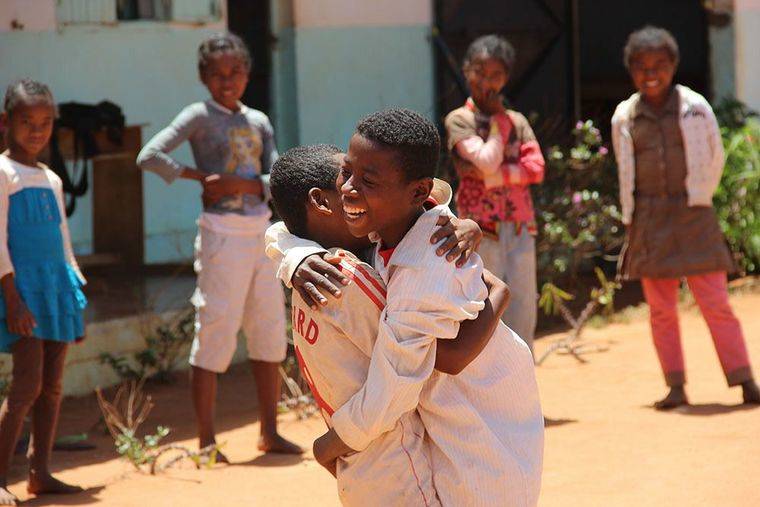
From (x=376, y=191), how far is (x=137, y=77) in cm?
642

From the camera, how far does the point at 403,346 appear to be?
239 cm

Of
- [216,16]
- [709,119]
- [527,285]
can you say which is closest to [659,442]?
[527,285]

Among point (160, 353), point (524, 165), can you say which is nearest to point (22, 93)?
point (524, 165)

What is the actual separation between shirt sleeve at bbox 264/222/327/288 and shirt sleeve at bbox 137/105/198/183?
2.62 m

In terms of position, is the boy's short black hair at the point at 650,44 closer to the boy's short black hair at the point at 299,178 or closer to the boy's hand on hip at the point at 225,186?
the boy's hand on hip at the point at 225,186

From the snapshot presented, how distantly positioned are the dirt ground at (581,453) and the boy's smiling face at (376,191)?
224 cm

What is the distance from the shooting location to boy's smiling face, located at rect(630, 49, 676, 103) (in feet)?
19.7

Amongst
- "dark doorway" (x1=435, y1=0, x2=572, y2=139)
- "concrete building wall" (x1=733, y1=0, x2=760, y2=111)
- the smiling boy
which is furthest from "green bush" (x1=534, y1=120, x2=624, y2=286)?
the smiling boy

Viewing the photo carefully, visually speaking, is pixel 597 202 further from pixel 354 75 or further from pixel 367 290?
pixel 367 290

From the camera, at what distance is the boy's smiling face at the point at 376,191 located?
253 cm

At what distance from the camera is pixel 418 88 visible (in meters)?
10.1

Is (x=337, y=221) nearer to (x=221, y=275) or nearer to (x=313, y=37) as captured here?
(x=221, y=275)

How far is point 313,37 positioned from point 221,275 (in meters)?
4.53

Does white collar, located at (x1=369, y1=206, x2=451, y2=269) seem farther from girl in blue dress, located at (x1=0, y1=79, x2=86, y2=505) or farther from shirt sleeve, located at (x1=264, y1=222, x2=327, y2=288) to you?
girl in blue dress, located at (x1=0, y1=79, x2=86, y2=505)
